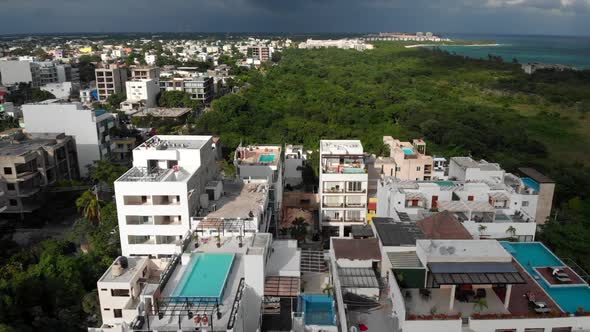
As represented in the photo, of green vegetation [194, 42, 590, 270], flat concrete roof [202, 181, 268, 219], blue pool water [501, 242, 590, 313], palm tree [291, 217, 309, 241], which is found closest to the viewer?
blue pool water [501, 242, 590, 313]

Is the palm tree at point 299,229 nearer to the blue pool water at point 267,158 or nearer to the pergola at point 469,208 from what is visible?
the blue pool water at point 267,158

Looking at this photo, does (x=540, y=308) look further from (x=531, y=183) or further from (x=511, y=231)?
(x=531, y=183)

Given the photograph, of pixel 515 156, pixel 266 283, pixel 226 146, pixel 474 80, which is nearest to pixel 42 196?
pixel 226 146

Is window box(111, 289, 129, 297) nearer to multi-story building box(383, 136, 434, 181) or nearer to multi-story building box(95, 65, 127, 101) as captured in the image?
multi-story building box(383, 136, 434, 181)

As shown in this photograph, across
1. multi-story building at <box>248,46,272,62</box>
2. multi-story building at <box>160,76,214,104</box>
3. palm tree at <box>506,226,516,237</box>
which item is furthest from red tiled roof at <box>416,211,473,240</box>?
multi-story building at <box>248,46,272,62</box>

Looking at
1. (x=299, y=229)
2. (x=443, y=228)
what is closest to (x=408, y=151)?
(x=299, y=229)

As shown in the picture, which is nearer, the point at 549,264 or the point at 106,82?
the point at 549,264

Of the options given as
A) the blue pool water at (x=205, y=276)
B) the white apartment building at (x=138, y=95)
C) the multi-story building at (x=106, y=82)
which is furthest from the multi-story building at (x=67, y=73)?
the blue pool water at (x=205, y=276)
